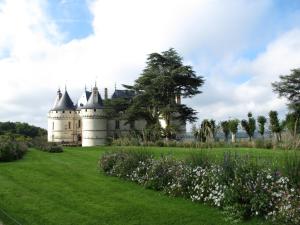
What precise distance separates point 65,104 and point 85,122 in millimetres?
7758

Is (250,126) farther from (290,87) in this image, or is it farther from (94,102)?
(94,102)

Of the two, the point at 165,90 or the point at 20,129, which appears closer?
the point at 165,90

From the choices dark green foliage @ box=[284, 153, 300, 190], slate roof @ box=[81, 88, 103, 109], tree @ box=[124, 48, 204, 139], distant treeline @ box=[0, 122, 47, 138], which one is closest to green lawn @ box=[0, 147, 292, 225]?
dark green foliage @ box=[284, 153, 300, 190]

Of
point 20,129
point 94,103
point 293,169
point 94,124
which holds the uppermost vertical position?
point 94,103

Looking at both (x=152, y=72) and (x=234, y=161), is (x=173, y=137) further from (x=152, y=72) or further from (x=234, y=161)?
(x=234, y=161)

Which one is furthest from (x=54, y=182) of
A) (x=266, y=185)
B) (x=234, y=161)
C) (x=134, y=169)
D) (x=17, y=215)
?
(x=266, y=185)

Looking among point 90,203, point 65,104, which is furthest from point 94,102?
point 90,203

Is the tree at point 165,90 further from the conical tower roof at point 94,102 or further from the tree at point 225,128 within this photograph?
the conical tower roof at point 94,102

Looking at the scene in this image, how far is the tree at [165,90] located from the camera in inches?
1628

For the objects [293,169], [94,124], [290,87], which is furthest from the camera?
[94,124]

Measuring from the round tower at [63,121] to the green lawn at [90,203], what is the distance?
50039 mm

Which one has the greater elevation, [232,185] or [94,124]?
[94,124]

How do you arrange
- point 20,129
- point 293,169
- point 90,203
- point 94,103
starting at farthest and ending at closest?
point 20,129 < point 94,103 < point 90,203 < point 293,169

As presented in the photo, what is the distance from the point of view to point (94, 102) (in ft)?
187
